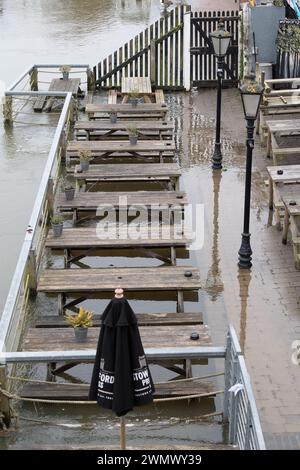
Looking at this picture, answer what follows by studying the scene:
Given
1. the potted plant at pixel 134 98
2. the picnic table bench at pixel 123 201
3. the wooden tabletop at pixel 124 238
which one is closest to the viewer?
the wooden tabletop at pixel 124 238

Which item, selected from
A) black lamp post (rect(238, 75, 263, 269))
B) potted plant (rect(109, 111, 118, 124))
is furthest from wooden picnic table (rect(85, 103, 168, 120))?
black lamp post (rect(238, 75, 263, 269))

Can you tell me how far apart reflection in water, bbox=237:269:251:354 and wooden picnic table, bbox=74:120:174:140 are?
6.12 m

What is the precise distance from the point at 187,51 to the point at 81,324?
50.2ft

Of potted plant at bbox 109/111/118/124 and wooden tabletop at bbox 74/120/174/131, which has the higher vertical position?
potted plant at bbox 109/111/118/124

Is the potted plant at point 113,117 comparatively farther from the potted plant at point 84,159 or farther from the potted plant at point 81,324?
the potted plant at point 81,324

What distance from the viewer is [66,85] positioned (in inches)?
883

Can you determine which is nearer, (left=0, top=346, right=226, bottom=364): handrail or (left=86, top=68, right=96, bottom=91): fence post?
(left=0, top=346, right=226, bottom=364): handrail

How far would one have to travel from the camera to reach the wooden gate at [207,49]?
22750mm

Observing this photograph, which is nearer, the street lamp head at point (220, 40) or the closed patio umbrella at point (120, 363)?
the closed patio umbrella at point (120, 363)

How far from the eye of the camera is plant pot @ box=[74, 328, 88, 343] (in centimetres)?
909

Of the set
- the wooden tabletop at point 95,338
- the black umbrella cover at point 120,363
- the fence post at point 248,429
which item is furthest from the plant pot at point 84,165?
the fence post at point 248,429

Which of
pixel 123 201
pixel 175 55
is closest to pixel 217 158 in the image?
pixel 123 201

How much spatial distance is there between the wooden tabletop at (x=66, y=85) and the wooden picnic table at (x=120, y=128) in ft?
13.4

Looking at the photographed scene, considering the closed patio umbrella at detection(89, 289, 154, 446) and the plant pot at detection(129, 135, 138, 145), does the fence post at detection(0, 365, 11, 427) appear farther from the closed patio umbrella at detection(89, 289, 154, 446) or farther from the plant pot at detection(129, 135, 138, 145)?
the plant pot at detection(129, 135, 138, 145)
